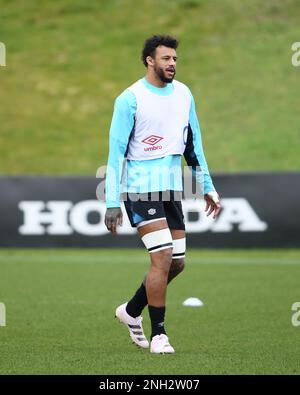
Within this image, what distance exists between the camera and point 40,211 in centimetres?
1891

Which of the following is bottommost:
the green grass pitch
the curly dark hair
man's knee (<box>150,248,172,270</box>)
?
the green grass pitch

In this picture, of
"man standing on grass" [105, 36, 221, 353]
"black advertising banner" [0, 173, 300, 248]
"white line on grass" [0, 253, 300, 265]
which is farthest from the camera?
"black advertising banner" [0, 173, 300, 248]

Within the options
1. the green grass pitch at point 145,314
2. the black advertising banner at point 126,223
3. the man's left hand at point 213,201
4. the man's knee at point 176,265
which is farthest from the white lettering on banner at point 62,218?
the man's knee at point 176,265

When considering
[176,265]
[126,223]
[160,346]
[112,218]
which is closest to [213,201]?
[176,265]

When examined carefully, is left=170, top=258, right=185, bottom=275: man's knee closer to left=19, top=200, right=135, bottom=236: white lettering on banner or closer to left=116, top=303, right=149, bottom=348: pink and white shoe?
left=116, top=303, right=149, bottom=348: pink and white shoe

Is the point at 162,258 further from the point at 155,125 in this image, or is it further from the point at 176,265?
the point at 155,125

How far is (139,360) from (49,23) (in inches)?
959

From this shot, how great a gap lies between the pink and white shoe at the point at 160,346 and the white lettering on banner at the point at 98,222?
1004cm

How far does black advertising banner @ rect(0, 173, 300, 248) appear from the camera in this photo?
18.7 meters

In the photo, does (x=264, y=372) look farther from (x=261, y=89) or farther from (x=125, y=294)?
(x=261, y=89)

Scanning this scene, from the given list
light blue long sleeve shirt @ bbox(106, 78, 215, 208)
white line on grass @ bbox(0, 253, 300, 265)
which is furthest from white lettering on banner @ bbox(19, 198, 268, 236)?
light blue long sleeve shirt @ bbox(106, 78, 215, 208)

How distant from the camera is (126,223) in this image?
18.4m

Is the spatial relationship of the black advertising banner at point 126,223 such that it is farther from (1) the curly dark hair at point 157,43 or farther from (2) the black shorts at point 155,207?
(1) the curly dark hair at point 157,43

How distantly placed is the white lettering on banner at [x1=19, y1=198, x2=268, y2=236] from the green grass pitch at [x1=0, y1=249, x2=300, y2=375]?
17.3 inches
